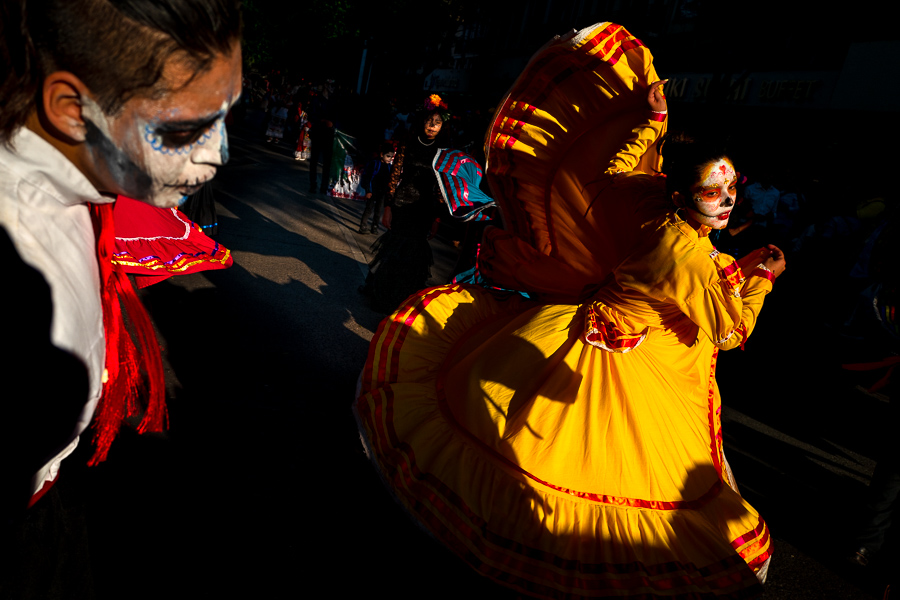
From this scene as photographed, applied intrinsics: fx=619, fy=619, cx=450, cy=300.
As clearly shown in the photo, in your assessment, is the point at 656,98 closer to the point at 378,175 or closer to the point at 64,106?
the point at 64,106

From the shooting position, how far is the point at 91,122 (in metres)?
0.93

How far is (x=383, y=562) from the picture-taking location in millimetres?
2688

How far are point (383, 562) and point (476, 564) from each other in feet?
1.84

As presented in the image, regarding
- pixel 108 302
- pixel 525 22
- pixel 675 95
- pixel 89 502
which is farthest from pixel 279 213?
pixel 525 22

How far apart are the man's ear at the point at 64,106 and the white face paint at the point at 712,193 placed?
6.93 feet

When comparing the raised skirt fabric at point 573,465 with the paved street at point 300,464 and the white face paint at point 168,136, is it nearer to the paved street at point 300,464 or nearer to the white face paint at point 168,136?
the paved street at point 300,464

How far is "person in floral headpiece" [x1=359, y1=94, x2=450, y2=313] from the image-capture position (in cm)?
543

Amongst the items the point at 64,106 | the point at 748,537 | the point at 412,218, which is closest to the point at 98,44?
the point at 64,106

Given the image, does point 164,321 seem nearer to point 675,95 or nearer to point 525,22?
point 675,95

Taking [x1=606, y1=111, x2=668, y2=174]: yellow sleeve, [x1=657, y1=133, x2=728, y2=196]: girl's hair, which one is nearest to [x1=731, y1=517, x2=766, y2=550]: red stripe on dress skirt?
[x1=657, y1=133, x2=728, y2=196]: girl's hair

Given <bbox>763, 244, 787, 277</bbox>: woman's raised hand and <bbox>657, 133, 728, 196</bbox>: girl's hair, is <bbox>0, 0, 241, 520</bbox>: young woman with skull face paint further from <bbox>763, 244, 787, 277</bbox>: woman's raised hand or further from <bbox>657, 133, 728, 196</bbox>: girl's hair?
<bbox>763, 244, 787, 277</bbox>: woman's raised hand

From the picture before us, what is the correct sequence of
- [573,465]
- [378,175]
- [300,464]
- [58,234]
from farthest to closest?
[378,175] → [300,464] → [573,465] → [58,234]

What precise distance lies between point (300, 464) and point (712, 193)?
235cm

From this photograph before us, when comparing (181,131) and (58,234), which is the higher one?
(181,131)
